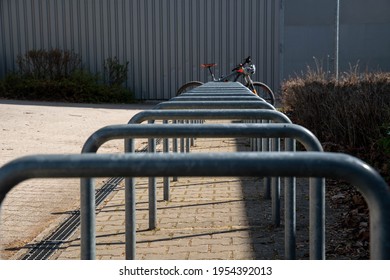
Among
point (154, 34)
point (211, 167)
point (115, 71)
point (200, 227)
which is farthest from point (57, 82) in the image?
point (211, 167)

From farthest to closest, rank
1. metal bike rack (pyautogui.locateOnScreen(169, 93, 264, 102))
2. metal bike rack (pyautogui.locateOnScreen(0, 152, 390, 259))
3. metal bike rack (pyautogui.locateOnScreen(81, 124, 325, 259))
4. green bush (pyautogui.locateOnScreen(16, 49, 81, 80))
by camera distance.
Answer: green bush (pyautogui.locateOnScreen(16, 49, 81, 80))
metal bike rack (pyautogui.locateOnScreen(169, 93, 264, 102))
metal bike rack (pyautogui.locateOnScreen(81, 124, 325, 259))
metal bike rack (pyautogui.locateOnScreen(0, 152, 390, 259))

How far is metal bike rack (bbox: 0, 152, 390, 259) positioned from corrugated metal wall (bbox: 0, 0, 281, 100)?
17.6m

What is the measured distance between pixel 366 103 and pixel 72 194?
3051 mm

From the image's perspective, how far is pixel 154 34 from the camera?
19.4 m

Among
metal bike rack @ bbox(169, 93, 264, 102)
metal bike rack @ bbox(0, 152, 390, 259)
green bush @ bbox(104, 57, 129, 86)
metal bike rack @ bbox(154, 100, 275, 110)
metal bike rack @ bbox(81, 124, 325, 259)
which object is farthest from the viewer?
green bush @ bbox(104, 57, 129, 86)

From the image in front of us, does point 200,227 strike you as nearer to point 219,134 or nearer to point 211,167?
point 219,134

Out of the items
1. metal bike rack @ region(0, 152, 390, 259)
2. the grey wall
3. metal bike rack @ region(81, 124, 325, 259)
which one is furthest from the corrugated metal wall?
metal bike rack @ region(0, 152, 390, 259)

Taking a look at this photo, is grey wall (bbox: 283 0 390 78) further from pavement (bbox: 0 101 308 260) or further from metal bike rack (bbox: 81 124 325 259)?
metal bike rack (bbox: 81 124 325 259)

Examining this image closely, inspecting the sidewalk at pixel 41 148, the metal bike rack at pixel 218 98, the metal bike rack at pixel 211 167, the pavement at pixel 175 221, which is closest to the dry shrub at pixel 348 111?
the pavement at pixel 175 221

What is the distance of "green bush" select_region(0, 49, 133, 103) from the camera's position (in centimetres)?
1816

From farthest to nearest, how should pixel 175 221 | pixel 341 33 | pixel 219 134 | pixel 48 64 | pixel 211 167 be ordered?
pixel 48 64, pixel 341 33, pixel 175 221, pixel 219 134, pixel 211 167

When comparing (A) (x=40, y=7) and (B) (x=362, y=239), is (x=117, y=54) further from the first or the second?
(B) (x=362, y=239)

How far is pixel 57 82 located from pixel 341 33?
300 inches

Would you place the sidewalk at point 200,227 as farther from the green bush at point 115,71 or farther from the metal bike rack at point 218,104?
the green bush at point 115,71
